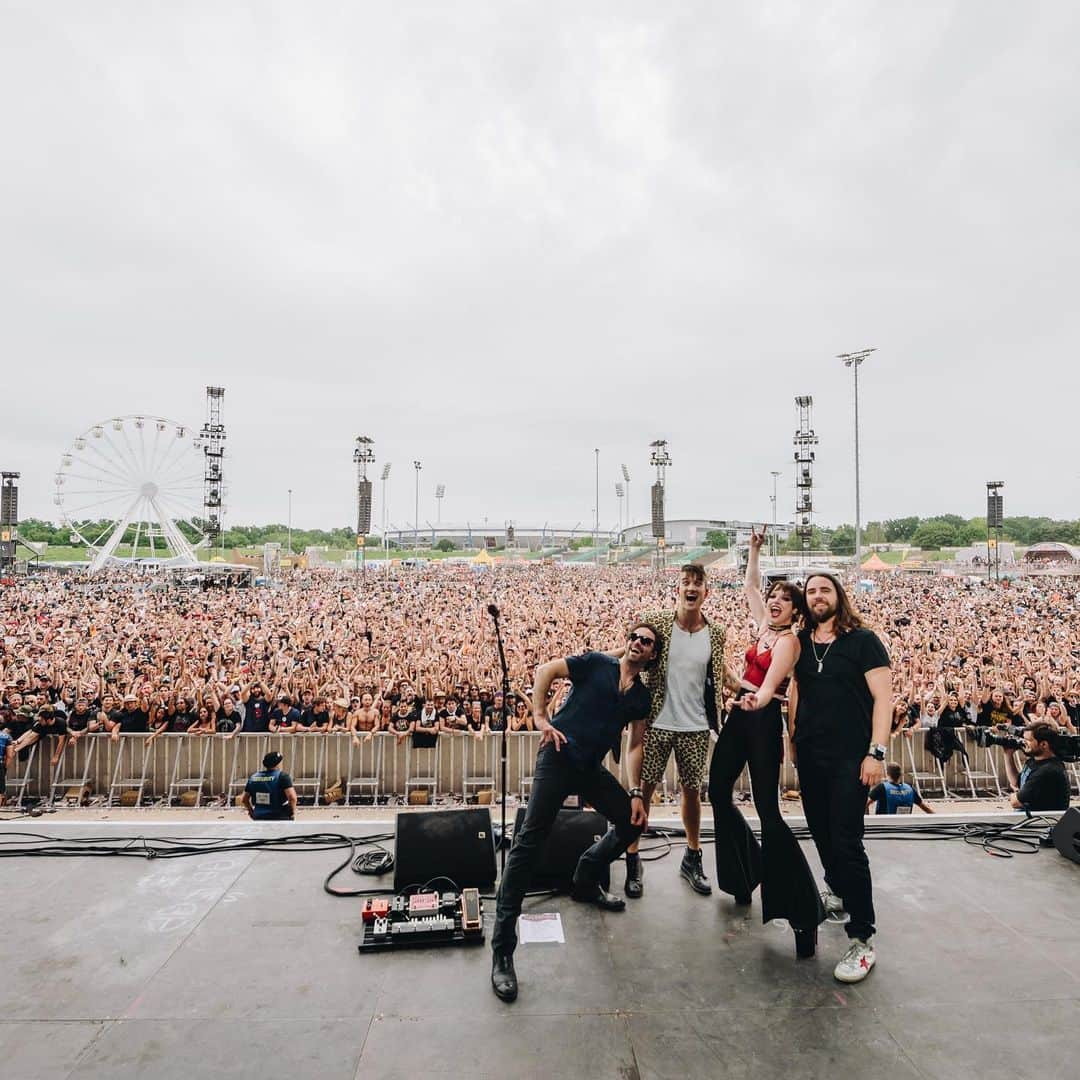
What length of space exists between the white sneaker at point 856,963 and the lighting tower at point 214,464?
152 ft

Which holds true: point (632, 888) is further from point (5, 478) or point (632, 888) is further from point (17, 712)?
point (5, 478)

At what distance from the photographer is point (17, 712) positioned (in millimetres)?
8109

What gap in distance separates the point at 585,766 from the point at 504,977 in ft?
2.85

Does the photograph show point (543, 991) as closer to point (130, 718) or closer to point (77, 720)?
point (130, 718)

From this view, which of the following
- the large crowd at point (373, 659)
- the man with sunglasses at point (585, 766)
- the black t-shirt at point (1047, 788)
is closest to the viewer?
the man with sunglasses at point (585, 766)

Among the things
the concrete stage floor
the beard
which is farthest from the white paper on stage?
the beard

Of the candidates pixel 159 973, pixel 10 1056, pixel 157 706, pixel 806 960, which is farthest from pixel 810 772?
pixel 157 706

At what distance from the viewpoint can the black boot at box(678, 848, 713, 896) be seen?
11.5 ft

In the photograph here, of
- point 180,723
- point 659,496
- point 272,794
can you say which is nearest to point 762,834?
point 272,794

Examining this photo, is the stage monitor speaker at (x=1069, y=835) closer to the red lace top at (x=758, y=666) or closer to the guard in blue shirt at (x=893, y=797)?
the guard in blue shirt at (x=893, y=797)

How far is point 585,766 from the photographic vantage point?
3111mm

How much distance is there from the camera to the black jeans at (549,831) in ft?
9.25

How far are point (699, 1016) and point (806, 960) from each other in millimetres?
663

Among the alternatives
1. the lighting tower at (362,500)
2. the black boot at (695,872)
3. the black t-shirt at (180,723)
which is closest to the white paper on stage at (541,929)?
the black boot at (695,872)
